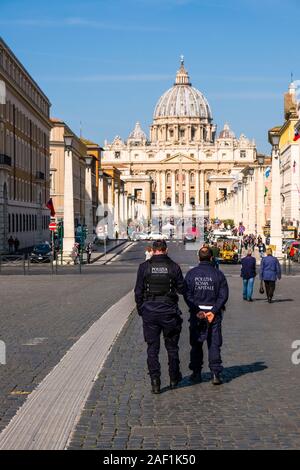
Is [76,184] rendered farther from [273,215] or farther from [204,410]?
[204,410]

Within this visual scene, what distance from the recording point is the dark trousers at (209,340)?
11.0 meters

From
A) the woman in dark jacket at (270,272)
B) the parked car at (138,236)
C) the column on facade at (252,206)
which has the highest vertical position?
the column on facade at (252,206)

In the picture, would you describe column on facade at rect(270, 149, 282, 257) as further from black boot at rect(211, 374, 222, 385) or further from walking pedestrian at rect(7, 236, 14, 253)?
black boot at rect(211, 374, 222, 385)

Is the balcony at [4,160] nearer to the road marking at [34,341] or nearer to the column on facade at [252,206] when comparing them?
the column on facade at [252,206]

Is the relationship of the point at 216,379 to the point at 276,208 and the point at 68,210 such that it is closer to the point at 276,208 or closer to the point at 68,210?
the point at 68,210

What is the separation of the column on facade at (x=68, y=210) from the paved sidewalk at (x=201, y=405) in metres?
37.0

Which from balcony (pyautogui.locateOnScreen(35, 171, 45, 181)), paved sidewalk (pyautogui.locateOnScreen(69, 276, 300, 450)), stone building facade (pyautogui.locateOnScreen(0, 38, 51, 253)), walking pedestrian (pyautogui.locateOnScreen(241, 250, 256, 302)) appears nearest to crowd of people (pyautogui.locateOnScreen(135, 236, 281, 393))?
paved sidewalk (pyautogui.locateOnScreen(69, 276, 300, 450))

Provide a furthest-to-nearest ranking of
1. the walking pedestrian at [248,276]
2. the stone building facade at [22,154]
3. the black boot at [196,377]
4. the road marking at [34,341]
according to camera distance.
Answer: the stone building facade at [22,154] < the walking pedestrian at [248,276] < the road marking at [34,341] < the black boot at [196,377]

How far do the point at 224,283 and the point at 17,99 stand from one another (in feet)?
190

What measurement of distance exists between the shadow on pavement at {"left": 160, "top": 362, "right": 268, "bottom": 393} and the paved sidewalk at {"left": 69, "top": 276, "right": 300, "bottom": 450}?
0.01 m

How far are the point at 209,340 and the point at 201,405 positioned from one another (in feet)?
4.30

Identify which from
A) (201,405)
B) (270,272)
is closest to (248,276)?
(270,272)

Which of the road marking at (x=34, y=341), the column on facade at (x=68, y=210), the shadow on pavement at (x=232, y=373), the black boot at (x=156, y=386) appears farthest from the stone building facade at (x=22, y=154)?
the black boot at (x=156, y=386)
